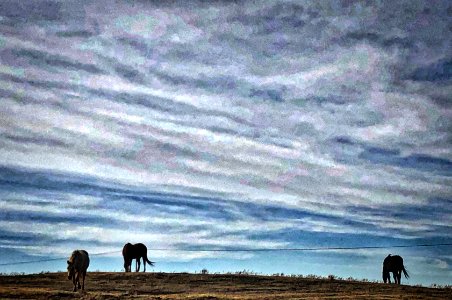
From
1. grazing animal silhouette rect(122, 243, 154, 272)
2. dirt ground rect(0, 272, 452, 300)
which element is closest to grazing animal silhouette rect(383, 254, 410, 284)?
dirt ground rect(0, 272, 452, 300)

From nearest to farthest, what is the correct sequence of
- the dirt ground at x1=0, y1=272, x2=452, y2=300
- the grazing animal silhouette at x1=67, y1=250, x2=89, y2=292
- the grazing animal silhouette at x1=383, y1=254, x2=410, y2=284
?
the grazing animal silhouette at x1=67, y1=250, x2=89, y2=292 → the dirt ground at x1=0, y1=272, x2=452, y2=300 → the grazing animal silhouette at x1=383, y1=254, x2=410, y2=284

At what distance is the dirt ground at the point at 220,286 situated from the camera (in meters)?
36.3

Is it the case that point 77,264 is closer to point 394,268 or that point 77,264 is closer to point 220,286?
point 220,286

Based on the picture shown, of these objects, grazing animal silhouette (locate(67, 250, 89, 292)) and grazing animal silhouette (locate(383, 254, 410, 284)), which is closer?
grazing animal silhouette (locate(67, 250, 89, 292))

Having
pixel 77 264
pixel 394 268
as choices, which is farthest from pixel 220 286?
pixel 394 268

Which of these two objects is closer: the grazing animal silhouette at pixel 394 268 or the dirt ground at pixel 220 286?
the dirt ground at pixel 220 286

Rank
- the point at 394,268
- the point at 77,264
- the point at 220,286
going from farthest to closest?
the point at 394,268 → the point at 220,286 → the point at 77,264

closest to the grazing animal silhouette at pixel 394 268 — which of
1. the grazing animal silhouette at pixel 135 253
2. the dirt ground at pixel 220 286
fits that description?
the dirt ground at pixel 220 286

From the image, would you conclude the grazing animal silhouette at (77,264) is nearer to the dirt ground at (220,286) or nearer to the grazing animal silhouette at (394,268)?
the dirt ground at (220,286)

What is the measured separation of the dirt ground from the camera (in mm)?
36344

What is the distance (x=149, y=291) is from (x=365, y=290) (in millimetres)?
15576

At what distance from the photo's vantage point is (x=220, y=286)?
42.4 meters

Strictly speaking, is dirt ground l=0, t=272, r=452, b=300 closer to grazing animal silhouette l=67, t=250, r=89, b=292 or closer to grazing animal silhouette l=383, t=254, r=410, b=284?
grazing animal silhouette l=67, t=250, r=89, b=292

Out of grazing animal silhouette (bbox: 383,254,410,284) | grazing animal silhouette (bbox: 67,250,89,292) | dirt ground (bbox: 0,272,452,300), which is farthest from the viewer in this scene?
grazing animal silhouette (bbox: 383,254,410,284)
